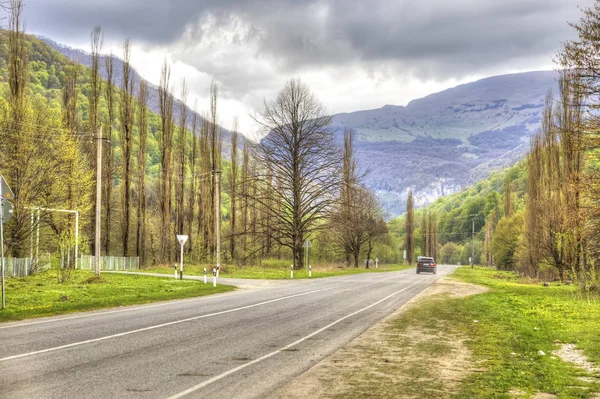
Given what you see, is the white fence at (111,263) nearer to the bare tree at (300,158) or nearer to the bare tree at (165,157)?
the bare tree at (165,157)

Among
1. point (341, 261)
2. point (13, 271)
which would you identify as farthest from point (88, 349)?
point (341, 261)

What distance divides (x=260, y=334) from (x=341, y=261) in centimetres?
6876

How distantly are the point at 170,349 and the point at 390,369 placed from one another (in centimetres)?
386

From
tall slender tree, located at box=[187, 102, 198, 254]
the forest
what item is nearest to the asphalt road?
the forest

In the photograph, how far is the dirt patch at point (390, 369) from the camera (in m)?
6.64

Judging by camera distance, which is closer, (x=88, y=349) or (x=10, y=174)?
(x=88, y=349)

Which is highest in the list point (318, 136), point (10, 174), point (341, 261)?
point (318, 136)

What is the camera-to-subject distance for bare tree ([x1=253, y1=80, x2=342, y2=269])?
4369 cm

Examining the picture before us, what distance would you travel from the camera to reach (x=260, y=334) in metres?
11.2

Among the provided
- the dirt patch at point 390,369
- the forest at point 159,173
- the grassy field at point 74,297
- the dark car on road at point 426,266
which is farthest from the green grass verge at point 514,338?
the dark car on road at point 426,266

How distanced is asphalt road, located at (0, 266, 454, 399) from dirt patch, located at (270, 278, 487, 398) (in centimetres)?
38

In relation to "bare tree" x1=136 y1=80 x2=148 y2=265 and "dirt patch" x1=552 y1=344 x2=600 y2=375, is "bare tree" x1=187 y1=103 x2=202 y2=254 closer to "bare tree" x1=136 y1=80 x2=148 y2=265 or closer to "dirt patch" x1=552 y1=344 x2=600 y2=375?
"bare tree" x1=136 y1=80 x2=148 y2=265

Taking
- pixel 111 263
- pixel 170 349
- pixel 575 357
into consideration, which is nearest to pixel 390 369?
pixel 575 357

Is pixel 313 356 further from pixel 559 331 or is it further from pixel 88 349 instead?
pixel 559 331
